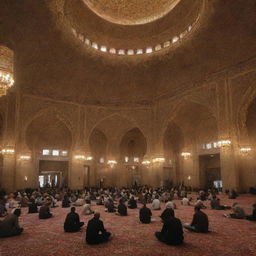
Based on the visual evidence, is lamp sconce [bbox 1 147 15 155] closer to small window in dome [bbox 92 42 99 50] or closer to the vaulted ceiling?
the vaulted ceiling

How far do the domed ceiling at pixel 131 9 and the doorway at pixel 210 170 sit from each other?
13.2 m

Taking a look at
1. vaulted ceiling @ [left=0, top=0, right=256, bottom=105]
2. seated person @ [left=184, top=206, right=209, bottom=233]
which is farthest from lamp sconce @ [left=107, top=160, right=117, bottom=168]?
seated person @ [left=184, top=206, right=209, bottom=233]

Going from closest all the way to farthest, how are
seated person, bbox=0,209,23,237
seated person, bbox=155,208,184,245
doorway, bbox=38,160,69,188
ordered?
seated person, bbox=155,208,184,245
seated person, bbox=0,209,23,237
doorway, bbox=38,160,69,188

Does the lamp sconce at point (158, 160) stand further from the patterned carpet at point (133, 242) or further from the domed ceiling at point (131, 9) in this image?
the patterned carpet at point (133, 242)

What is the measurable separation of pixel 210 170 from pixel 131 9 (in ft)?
54.1

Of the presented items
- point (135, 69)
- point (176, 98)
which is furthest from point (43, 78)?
point (176, 98)

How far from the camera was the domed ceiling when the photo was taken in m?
16.3

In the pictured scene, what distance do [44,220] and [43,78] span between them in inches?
526

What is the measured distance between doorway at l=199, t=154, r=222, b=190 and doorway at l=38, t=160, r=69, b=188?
45.1 feet

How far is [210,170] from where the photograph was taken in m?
24.5

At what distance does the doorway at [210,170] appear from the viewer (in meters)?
23.5

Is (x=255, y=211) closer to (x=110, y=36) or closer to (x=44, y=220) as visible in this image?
(x=44, y=220)

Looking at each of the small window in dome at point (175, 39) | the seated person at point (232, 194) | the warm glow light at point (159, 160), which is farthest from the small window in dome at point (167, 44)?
the seated person at point (232, 194)

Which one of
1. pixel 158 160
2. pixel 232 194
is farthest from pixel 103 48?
pixel 232 194
